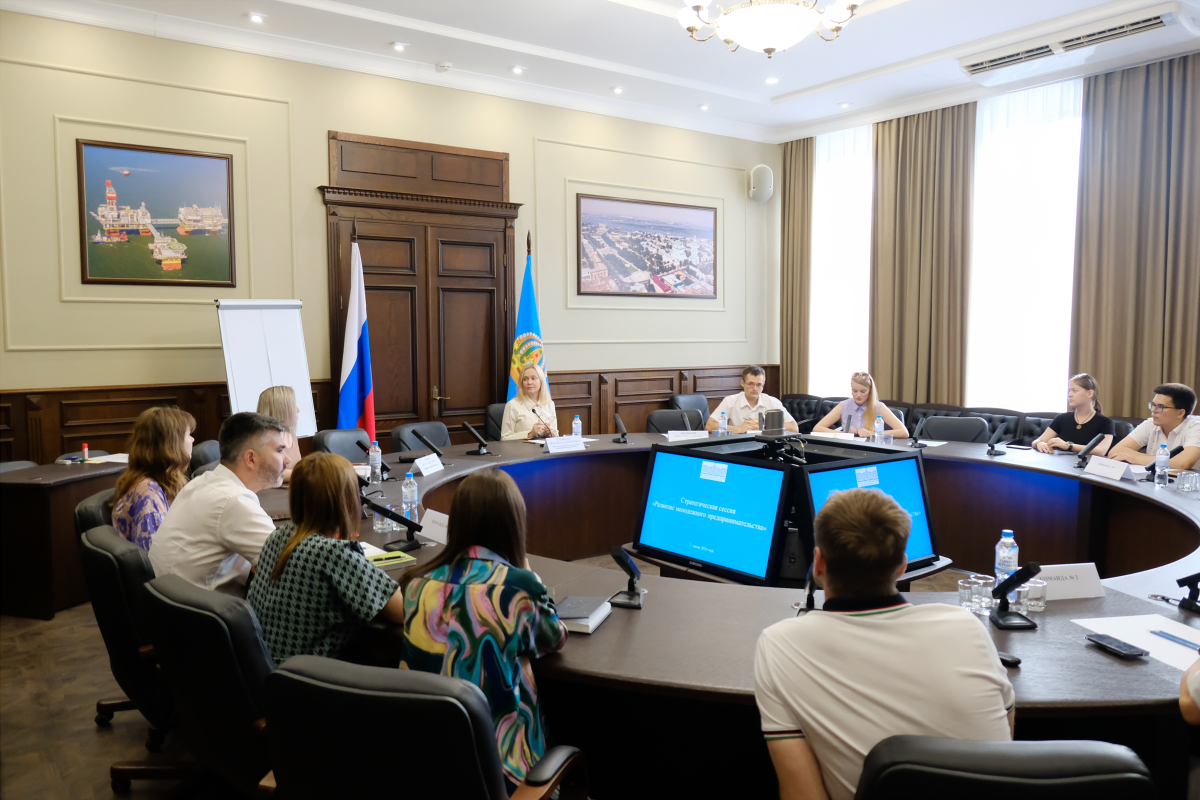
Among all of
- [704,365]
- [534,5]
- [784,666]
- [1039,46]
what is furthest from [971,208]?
[784,666]

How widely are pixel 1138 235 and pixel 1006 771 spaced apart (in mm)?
6075

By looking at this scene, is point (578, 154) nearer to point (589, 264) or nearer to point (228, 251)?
point (589, 264)

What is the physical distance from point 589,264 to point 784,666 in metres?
5.98

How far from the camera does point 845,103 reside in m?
7.16

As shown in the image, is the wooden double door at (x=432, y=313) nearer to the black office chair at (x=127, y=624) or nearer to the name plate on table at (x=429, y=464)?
the name plate on table at (x=429, y=464)

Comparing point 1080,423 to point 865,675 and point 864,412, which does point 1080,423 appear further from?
point 865,675

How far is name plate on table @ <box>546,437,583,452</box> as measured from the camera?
186 inches

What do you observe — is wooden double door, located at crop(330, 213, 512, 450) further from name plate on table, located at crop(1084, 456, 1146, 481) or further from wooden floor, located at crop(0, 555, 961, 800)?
name plate on table, located at crop(1084, 456, 1146, 481)

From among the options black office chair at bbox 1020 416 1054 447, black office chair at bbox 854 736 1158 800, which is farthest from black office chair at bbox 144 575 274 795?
black office chair at bbox 1020 416 1054 447

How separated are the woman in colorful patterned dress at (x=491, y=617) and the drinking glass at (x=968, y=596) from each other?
1.09 metres

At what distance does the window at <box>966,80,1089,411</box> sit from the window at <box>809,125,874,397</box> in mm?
Answer: 1106

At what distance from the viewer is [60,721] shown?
292cm

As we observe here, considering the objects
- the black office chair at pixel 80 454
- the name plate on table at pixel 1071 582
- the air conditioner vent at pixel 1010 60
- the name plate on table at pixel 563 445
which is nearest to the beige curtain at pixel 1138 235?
the air conditioner vent at pixel 1010 60

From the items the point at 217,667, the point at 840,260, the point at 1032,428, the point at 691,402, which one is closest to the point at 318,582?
the point at 217,667
